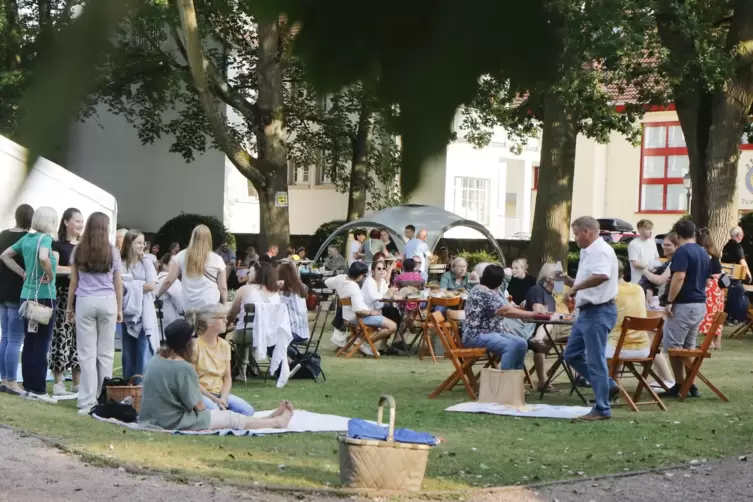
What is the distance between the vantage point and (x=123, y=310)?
929 cm

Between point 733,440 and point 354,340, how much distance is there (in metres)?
6.09

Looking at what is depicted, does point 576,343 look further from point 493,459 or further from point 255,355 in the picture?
point 255,355

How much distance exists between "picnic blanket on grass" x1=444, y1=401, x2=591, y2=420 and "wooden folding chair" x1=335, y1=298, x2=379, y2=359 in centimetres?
373

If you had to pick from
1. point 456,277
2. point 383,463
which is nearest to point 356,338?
point 456,277

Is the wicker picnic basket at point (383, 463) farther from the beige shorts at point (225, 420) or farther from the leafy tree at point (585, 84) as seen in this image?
the leafy tree at point (585, 84)

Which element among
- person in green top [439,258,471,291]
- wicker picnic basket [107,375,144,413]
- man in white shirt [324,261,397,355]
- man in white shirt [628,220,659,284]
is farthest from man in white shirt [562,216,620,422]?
person in green top [439,258,471,291]

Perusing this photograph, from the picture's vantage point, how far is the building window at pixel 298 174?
1.60 metres

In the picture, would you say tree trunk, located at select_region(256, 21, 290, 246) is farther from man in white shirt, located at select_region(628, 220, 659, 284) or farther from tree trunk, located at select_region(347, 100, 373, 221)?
man in white shirt, located at select_region(628, 220, 659, 284)

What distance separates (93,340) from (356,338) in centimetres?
531

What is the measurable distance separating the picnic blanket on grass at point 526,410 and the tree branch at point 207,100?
293 inches

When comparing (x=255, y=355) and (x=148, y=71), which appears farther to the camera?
(x=255, y=355)

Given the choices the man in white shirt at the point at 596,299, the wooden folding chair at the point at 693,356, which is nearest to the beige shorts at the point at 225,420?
the man in white shirt at the point at 596,299

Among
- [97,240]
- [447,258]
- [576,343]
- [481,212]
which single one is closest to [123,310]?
[97,240]

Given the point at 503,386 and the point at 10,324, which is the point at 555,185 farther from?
the point at 10,324
